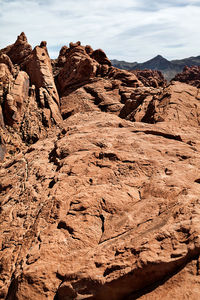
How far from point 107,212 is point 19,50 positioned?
27.8 metres

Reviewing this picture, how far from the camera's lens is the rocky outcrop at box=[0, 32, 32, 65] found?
2716 centimetres

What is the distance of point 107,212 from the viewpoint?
593 cm

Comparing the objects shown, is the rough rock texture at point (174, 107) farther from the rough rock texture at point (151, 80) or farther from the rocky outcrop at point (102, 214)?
the rough rock texture at point (151, 80)

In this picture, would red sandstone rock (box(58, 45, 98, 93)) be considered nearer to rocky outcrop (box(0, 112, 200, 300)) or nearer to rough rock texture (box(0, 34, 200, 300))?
rough rock texture (box(0, 34, 200, 300))

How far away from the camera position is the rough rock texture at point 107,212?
4059mm

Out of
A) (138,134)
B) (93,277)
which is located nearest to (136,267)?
(93,277)

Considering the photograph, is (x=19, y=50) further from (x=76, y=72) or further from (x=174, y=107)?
(x=174, y=107)

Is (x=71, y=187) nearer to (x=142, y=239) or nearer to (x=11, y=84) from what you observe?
(x=142, y=239)

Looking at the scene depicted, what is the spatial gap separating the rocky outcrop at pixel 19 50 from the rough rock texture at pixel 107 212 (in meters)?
19.2

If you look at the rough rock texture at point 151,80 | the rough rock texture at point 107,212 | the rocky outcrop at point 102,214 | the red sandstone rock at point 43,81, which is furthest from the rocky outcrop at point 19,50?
the rocky outcrop at point 102,214

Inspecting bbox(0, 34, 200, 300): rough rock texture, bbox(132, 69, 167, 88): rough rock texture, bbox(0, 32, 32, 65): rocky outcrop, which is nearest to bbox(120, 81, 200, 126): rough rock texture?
bbox(0, 34, 200, 300): rough rock texture

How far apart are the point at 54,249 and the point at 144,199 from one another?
2503 mm

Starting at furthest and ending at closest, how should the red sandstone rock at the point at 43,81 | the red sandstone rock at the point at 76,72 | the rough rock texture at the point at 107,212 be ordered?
the red sandstone rock at the point at 76,72 → the red sandstone rock at the point at 43,81 → the rough rock texture at the point at 107,212

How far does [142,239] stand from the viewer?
442cm
